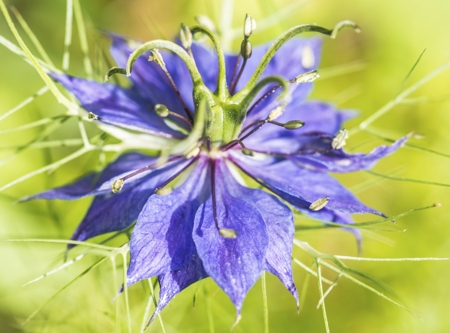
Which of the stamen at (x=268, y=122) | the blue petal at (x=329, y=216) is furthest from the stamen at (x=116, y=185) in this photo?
the blue petal at (x=329, y=216)

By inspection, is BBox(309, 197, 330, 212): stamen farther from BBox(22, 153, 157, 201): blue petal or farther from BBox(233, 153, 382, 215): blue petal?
BBox(22, 153, 157, 201): blue petal

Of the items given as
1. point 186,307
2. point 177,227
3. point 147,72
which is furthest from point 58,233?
point 177,227

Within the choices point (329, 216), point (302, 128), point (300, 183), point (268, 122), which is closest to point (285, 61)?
point (302, 128)

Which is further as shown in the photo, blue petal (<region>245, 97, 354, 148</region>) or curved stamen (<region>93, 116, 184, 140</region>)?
blue petal (<region>245, 97, 354, 148</region>)

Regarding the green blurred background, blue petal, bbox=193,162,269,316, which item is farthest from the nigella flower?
the green blurred background

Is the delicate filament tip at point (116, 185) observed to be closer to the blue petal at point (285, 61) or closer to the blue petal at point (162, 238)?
the blue petal at point (162, 238)

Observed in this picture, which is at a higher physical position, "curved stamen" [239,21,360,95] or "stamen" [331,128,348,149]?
"curved stamen" [239,21,360,95]
